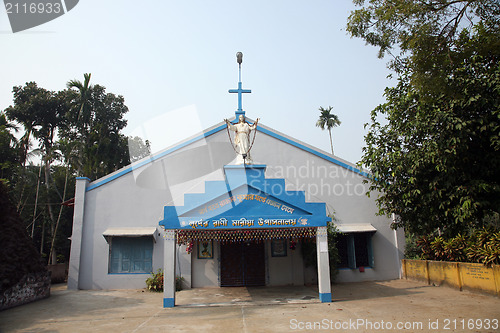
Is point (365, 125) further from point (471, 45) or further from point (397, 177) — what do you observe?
point (471, 45)

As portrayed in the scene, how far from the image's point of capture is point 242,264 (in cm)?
1366

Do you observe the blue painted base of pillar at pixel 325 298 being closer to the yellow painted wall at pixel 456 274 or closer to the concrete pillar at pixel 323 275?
the concrete pillar at pixel 323 275

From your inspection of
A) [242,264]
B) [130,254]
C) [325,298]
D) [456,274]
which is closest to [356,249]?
[456,274]

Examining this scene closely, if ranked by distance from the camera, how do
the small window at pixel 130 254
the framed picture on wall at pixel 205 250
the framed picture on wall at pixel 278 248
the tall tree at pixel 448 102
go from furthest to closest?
the framed picture on wall at pixel 278 248 → the framed picture on wall at pixel 205 250 → the small window at pixel 130 254 → the tall tree at pixel 448 102

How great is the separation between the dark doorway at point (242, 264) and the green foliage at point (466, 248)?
6370 mm

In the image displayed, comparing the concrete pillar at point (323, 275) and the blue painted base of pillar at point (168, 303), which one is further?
the concrete pillar at point (323, 275)

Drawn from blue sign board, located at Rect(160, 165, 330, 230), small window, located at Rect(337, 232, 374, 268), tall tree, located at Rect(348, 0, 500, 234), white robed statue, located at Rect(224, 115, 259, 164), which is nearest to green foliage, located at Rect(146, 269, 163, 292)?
blue sign board, located at Rect(160, 165, 330, 230)

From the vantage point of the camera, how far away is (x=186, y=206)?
961 centimetres

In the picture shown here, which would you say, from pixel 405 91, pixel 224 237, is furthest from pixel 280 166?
pixel 405 91

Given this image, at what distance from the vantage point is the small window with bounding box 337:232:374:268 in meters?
14.2

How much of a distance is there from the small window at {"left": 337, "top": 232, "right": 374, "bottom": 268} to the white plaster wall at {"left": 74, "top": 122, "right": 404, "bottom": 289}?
28 cm

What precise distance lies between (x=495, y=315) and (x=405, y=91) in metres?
5.72

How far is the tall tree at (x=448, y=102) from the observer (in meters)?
7.12

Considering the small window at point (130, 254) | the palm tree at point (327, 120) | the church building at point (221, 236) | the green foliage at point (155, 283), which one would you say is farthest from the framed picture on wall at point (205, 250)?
the palm tree at point (327, 120)
